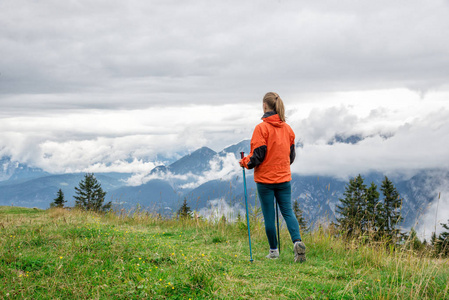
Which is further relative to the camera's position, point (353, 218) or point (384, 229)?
point (353, 218)

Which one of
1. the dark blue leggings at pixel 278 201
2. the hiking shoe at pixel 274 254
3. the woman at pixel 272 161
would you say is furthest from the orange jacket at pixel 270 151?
the hiking shoe at pixel 274 254

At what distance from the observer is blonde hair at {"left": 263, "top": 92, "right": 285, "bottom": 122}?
6.43 m

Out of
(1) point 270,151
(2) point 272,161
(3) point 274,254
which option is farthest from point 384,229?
Result: (1) point 270,151

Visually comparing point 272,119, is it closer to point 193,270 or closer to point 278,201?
point 278,201

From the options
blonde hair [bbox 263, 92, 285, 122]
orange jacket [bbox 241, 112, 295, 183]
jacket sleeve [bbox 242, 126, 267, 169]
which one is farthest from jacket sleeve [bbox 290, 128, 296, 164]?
jacket sleeve [bbox 242, 126, 267, 169]

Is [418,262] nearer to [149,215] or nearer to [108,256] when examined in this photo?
[108,256]

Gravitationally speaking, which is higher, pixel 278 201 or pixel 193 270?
pixel 278 201

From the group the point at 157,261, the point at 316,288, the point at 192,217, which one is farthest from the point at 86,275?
the point at 192,217

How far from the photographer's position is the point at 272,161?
6.43 m

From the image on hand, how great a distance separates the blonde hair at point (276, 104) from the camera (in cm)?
643

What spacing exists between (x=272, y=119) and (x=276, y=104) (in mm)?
294

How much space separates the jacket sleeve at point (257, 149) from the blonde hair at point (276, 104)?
50 cm

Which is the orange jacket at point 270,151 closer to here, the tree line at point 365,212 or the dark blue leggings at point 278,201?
the dark blue leggings at point 278,201

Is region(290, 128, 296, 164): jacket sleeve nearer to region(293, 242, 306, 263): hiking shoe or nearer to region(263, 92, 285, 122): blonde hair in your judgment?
region(263, 92, 285, 122): blonde hair
